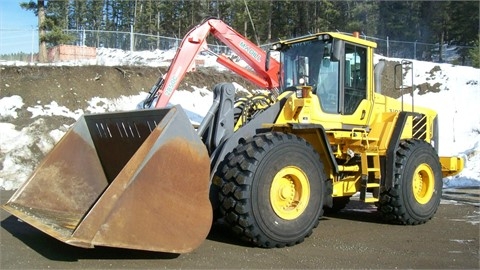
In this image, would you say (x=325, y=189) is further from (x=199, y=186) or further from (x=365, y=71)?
(x=365, y=71)

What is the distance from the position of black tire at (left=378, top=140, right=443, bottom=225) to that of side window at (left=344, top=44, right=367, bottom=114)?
3.25 feet

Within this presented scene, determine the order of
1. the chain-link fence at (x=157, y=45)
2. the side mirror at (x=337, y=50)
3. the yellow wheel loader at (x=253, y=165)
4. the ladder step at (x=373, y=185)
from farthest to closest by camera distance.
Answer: the chain-link fence at (x=157, y=45)
the ladder step at (x=373, y=185)
the side mirror at (x=337, y=50)
the yellow wheel loader at (x=253, y=165)

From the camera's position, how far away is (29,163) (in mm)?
12320

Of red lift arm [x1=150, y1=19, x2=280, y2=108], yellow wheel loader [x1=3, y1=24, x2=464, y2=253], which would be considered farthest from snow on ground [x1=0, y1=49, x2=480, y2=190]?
yellow wheel loader [x1=3, y1=24, x2=464, y2=253]

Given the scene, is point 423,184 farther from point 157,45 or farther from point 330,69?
point 157,45

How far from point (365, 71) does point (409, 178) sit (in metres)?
1.72

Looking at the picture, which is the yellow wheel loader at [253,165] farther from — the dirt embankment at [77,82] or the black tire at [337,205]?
the dirt embankment at [77,82]

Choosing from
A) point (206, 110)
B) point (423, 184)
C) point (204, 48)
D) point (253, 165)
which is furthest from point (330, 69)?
point (206, 110)

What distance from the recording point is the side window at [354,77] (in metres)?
7.03

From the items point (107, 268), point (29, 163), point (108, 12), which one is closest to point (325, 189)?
point (107, 268)

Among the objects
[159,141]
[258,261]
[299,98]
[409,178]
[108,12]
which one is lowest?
[258,261]

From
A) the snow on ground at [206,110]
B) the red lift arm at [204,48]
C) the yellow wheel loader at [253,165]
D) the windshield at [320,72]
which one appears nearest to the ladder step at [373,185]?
the yellow wheel loader at [253,165]

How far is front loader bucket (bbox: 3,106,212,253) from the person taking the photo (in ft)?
13.9

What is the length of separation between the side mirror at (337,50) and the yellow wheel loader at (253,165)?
2 centimetres
